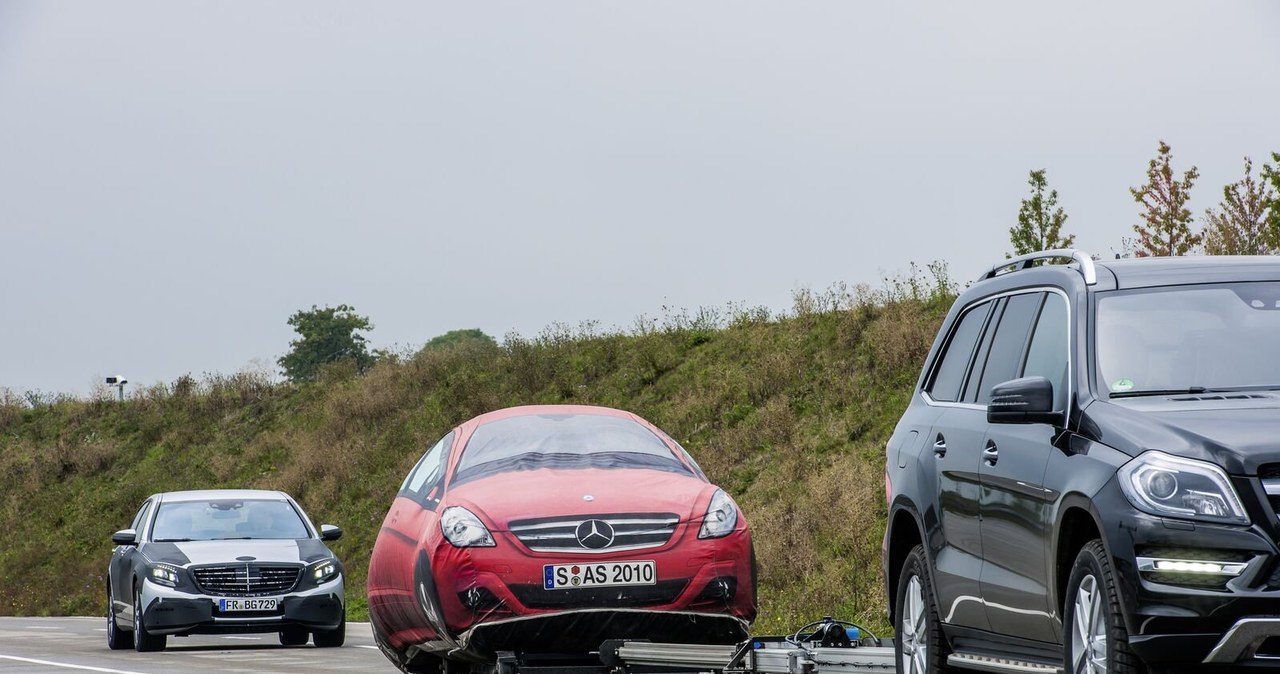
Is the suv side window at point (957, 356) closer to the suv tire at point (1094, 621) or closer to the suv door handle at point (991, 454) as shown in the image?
the suv door handle at point (991, 454)

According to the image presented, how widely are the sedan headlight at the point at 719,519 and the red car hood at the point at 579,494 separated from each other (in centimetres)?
5

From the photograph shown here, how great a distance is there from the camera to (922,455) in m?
8.60

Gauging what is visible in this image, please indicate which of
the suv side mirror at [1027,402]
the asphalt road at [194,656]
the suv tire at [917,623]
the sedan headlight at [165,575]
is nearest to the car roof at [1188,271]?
the suv side mirror at [1027,402]

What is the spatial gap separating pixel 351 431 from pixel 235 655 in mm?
27816

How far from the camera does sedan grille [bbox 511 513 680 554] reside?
998 centimetres

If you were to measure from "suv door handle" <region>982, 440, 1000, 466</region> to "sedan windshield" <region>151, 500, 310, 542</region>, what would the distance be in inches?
526

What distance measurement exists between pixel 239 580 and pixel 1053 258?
1234 centimetres

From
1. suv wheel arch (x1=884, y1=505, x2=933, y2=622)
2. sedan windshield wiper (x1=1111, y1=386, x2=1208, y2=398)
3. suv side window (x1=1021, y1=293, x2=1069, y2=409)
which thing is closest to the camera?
sedan windshield wiper (x1=1111, y1=386, x2=1208, y2=398)

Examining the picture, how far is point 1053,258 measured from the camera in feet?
26.9

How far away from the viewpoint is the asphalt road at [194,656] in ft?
51.2

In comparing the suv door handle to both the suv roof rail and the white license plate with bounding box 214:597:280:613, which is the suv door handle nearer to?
the suv roof rail

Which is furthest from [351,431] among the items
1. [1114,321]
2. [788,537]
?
[1114,321]

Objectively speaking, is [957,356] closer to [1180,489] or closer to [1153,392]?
[1153,392]

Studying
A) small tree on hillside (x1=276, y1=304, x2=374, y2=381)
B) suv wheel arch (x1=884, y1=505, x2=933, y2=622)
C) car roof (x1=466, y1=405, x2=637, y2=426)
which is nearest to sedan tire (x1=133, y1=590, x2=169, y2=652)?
car roof (x1=466, y1=405, x2=637, y2=426)
